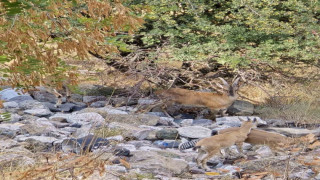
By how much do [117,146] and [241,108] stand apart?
22.9 feet

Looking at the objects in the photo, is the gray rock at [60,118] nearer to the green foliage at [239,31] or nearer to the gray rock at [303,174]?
the green foliage at [239,31]

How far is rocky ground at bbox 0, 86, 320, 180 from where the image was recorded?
579cm

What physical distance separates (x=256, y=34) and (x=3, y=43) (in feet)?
31.2

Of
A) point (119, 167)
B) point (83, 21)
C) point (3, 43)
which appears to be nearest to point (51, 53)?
point (3, 43)

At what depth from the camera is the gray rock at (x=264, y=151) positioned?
8726 mm

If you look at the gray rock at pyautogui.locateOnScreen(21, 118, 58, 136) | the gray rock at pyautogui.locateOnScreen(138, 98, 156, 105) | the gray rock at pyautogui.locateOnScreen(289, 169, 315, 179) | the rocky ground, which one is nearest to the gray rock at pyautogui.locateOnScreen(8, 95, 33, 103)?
the rocky ground

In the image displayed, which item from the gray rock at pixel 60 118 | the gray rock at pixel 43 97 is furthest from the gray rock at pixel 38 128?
the gray rock at pixel 43 97

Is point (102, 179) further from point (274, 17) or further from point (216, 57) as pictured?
point (274, 17)

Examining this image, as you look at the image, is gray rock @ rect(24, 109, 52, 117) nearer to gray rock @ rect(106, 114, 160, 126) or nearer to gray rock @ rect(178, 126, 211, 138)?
gray rock @ rect(106, 114, 160, 126)

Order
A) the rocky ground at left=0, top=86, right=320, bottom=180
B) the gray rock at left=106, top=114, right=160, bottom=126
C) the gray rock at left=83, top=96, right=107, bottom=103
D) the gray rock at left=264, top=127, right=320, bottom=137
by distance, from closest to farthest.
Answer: the rocky ground at left=0, top=86, right=320, bottom=180 < the gray rock at left=264, top=127, right=320, bottom=137 < the gray rock at left=106, top=114, right=160, bottom=126 < the gray rock at left=83, top=96, right=107, bottom=103

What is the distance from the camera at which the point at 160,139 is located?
990 centimetres

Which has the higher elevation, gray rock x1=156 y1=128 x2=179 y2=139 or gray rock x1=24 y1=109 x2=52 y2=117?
gray rock x1=156 y1=128 x2=179 y2=139

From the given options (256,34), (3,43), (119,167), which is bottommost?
(119,167)

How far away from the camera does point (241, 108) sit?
1398cm
